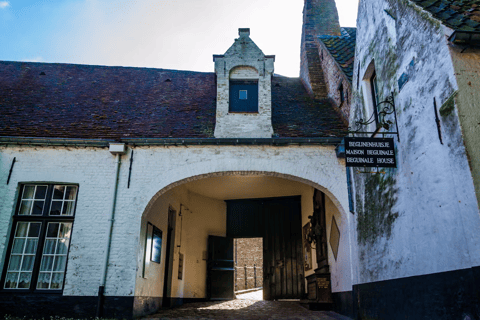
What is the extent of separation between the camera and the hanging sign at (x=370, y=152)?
19.2 feet

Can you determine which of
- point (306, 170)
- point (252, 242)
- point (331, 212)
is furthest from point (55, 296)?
point (252, 242)

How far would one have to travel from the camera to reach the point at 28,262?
7699mm

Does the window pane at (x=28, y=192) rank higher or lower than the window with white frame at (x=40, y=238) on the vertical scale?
higher

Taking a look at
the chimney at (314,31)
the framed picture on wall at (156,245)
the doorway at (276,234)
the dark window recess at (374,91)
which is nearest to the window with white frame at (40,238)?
the framed picture on wall at (156,245)

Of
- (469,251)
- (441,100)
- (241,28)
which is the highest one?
(241,28)

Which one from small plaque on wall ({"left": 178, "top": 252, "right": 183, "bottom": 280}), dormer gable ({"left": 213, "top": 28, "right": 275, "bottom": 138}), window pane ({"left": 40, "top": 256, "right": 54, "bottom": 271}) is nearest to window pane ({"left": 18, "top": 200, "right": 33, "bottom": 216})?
window pane ({"left": 40, "top": 256, "right": 54, "bottom": 271})

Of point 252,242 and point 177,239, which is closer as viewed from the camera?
point 177,239

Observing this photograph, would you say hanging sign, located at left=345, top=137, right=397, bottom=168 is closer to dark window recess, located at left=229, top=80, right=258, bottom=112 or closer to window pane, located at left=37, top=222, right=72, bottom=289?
dark window recess, located at left=229, top=80, right=258, bottom=112

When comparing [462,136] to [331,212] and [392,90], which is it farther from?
[331,212]

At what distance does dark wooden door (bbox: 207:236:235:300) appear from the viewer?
1298cm

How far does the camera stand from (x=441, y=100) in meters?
4.67

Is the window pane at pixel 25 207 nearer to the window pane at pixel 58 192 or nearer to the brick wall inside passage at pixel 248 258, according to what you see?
the window pane at pixel 58 192

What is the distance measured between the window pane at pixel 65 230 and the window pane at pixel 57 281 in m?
0.76

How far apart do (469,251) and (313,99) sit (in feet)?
24.7
